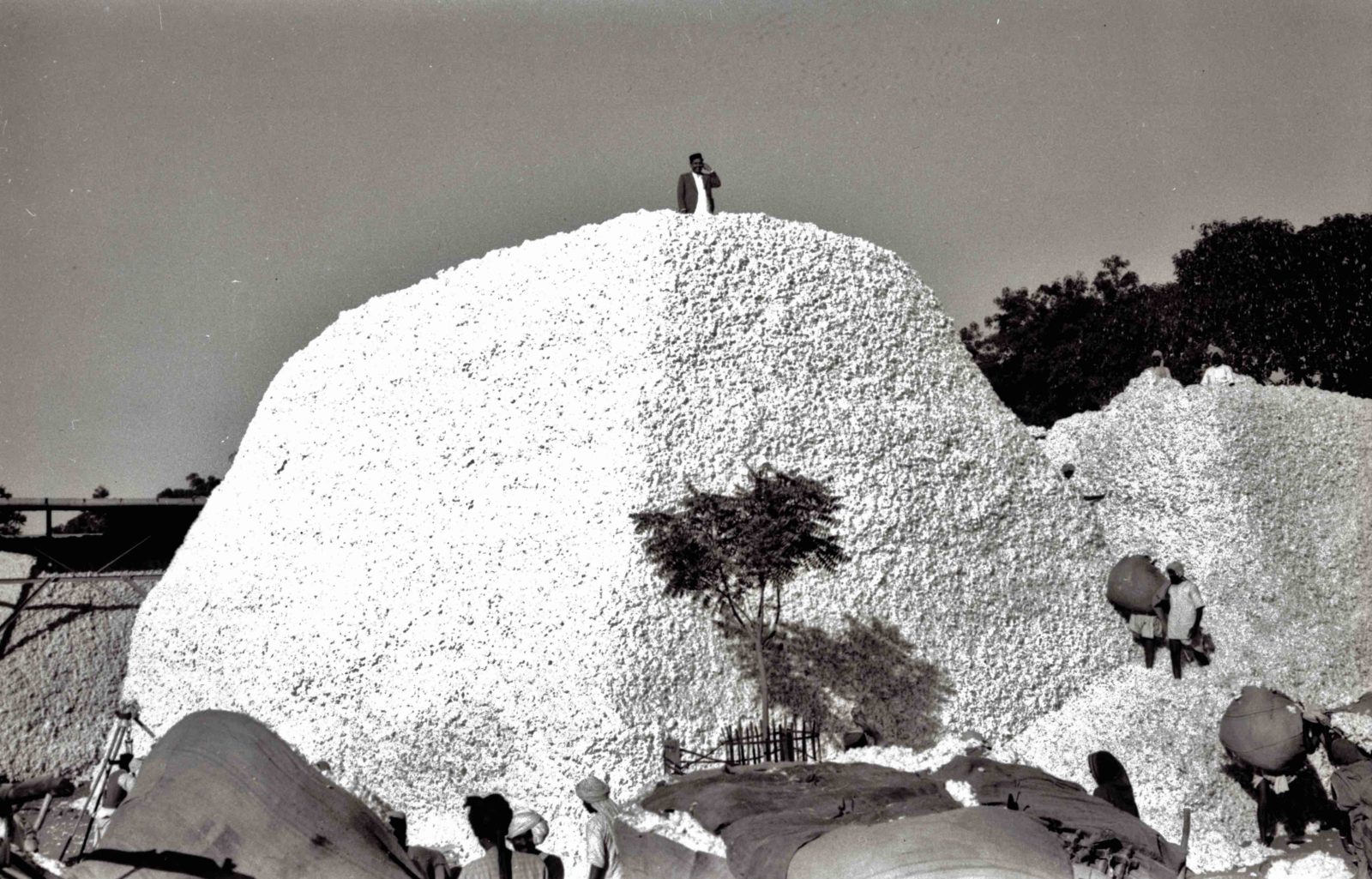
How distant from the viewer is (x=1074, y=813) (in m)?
7.33

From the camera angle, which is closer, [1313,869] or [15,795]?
[15,795]

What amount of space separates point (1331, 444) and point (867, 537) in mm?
7365

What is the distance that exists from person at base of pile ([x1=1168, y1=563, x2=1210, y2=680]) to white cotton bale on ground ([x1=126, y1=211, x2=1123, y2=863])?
84 centimetres

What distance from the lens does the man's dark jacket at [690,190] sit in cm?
1434

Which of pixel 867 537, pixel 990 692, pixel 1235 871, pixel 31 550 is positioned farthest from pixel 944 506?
pixel 31 550

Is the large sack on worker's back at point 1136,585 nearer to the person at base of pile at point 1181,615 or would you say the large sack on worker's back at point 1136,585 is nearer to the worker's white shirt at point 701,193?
the person at base of pile at point 1181,615

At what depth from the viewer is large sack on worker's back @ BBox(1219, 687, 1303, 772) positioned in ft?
35.7

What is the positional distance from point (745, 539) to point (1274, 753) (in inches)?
216

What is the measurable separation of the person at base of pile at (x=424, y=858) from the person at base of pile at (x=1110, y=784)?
15.6ft

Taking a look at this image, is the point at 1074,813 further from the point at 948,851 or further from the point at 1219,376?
the point at 1219,376

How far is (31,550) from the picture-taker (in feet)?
60.4

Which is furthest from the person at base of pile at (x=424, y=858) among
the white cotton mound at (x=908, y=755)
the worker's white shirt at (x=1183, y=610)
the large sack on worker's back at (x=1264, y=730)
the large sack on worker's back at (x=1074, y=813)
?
the worker's white shirt at (x=1183, y=610)

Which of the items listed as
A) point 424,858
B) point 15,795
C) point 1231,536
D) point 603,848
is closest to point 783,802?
point 603,848

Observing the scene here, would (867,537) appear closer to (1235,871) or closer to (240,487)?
(1235,871)
